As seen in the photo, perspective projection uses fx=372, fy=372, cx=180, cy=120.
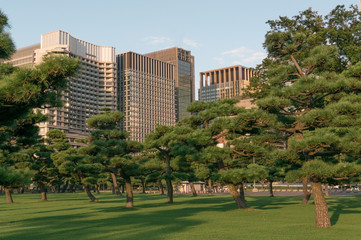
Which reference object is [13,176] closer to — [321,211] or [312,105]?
[321,211]

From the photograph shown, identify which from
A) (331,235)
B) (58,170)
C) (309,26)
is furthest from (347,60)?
(58,170)

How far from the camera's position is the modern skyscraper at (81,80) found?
5901 inches

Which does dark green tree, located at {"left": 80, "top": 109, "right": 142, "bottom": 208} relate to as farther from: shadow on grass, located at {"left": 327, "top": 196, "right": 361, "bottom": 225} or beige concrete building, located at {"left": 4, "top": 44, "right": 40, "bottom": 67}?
beige concrete building, located at {"left": 4, "top": 44, "right": 40, "bottom": 67}

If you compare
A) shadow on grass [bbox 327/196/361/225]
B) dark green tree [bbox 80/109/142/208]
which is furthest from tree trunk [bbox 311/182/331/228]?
dark green tree [bbox 80/109/142/208]

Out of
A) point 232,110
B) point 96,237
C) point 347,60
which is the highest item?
point 347,60

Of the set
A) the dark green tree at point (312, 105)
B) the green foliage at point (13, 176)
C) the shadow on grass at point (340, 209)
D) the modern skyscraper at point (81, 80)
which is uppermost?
the modern skyscraper at point (81, 80)

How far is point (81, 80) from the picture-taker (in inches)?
6609

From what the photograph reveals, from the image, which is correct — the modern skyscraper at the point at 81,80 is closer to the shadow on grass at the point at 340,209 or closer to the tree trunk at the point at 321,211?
the shadow on grass at the point at 340,209

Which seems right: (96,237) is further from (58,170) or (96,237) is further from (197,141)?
(58,170)

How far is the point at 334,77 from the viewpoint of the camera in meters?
18.0

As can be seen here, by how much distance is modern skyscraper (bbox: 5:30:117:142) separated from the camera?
150m

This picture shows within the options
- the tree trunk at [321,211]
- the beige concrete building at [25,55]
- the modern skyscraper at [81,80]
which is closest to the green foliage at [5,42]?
the tree trunk at [321,211]

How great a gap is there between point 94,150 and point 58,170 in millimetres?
15160

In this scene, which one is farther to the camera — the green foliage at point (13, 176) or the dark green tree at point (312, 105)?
the dark green tree at point (312, 105)
